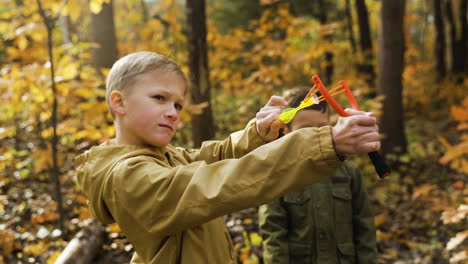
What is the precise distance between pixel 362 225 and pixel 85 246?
281cm

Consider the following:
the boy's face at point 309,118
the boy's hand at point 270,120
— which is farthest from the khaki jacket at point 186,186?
the boy's face at point 309,118

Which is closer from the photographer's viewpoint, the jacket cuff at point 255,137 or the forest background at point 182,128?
the jacket cuff at point 255,137

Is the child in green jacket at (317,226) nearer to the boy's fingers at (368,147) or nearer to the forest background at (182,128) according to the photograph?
the forest background at (182,128)

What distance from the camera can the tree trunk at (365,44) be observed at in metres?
9.35

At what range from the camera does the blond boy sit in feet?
3.76

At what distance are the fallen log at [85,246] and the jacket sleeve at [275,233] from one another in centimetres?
206

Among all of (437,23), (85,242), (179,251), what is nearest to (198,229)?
(179,251)

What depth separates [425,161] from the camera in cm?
653

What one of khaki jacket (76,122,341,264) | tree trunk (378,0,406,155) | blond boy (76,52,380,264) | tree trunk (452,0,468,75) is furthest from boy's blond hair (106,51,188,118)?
tree trunk (452,0,468,75)

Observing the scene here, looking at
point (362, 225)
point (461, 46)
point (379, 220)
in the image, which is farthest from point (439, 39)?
point (362, 225)

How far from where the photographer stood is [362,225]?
253cm

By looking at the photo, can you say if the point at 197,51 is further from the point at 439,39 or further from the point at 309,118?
the point at 439,39

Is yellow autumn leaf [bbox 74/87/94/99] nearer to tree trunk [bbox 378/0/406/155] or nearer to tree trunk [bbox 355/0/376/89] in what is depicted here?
tree trunk [bbox 378/0/406/155]

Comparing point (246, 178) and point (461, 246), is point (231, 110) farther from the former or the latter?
point (246, 178)
